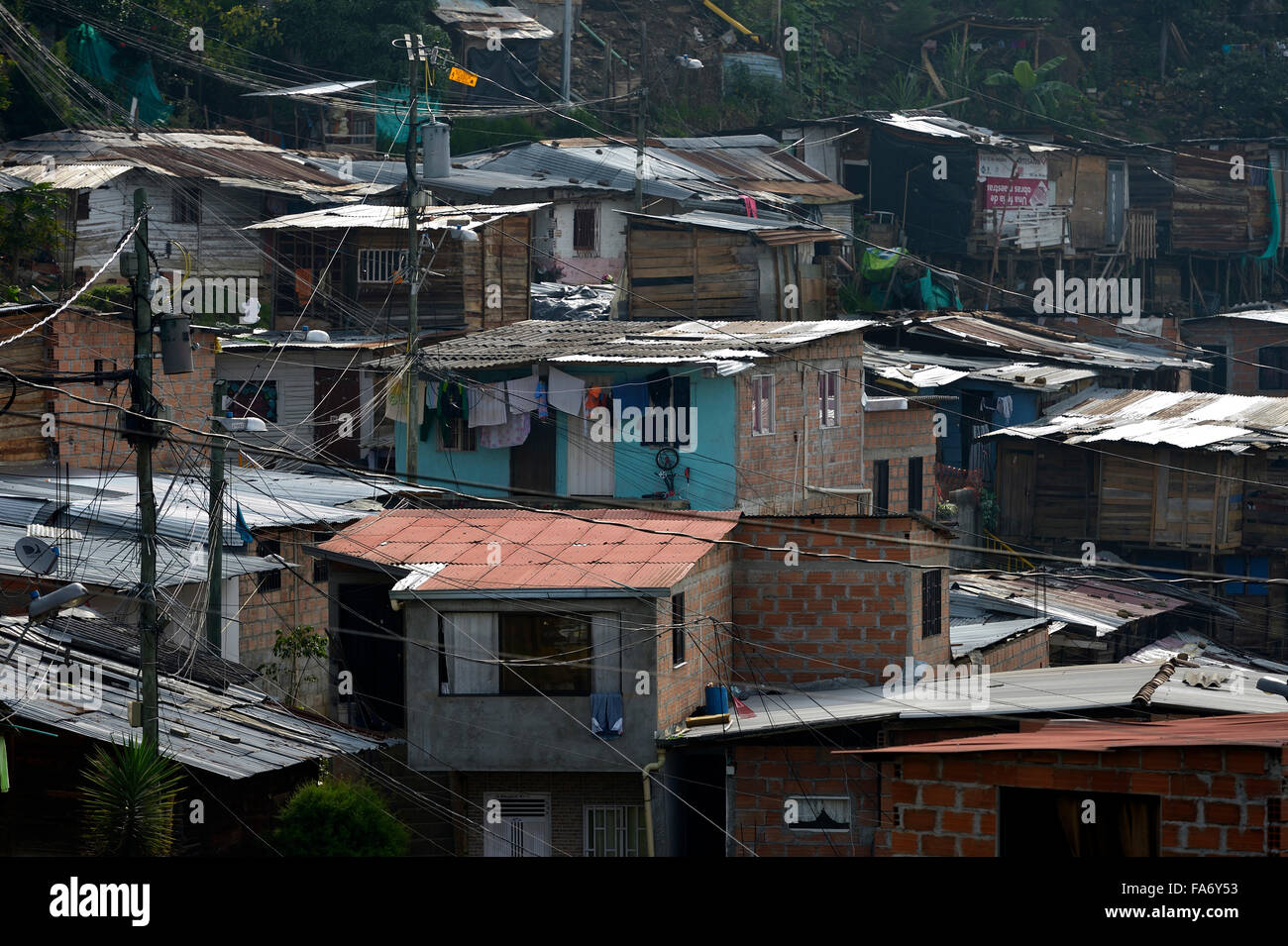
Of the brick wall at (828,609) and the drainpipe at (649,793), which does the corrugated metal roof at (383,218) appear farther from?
the drainpipe at (649,793)

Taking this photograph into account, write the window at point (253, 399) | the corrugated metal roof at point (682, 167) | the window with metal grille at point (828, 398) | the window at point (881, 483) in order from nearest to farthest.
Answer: the window with metal grille at point (828, 398) → the window at point (253, 399) → the window at point (881, 483) → the corrugated metal roof at point (682, 167)

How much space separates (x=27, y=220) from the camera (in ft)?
103

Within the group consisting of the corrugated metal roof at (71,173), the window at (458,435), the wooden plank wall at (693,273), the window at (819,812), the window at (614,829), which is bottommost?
the window at (614,829)

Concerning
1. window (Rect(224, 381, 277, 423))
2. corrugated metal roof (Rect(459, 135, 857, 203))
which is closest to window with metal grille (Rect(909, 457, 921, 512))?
corrugated metal roof (Rect(459, 135, 857, 203))

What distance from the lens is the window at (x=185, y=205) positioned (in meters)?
38.2

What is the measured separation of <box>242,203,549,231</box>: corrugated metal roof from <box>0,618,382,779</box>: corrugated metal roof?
49.3 feet

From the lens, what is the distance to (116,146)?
37969mm

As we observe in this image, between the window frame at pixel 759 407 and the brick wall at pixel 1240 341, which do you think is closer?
the window frame at pixel 759 407

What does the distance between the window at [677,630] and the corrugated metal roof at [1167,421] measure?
15.5 metres

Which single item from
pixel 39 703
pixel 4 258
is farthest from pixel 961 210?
pixel 39 703

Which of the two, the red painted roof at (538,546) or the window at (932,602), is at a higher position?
the red painted roof at (538,546)

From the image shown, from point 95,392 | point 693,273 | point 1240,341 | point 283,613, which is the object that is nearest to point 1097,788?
point 283,613

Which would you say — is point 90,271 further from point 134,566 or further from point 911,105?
point 911,105

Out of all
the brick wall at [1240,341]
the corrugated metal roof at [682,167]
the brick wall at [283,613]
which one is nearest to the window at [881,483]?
the corrugated metal roof at [682,167]
